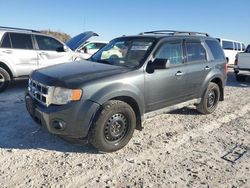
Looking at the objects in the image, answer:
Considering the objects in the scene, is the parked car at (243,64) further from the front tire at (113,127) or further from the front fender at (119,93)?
the front tire at (113,127)

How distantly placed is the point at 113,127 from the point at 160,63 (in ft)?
4.42

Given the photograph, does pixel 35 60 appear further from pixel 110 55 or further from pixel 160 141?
pixel 160 141

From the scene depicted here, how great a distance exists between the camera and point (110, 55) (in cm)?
570

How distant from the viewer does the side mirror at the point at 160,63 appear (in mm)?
4945

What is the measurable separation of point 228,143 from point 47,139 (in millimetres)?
3102

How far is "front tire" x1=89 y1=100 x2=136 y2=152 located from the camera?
4.32 meters

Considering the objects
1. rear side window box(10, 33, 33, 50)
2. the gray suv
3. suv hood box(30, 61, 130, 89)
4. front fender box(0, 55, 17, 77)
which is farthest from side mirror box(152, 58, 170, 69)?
rear side window box(10, 33, 33, 50)

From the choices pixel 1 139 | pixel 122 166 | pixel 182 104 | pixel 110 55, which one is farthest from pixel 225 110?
pixel 1 139

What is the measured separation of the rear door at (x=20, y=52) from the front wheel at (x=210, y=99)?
5.22 meters

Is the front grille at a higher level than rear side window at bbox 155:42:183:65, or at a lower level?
lower

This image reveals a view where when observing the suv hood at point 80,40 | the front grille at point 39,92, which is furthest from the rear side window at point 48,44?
the front grille at point 39,92

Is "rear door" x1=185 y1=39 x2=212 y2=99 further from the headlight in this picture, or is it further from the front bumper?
the headlight

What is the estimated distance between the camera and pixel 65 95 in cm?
416

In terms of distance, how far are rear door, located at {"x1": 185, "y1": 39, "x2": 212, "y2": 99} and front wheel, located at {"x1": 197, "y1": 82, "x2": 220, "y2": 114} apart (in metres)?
0.36
